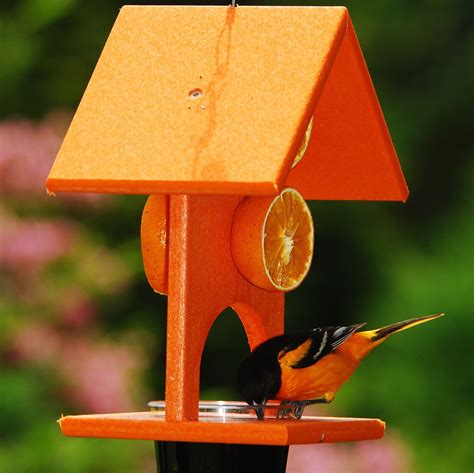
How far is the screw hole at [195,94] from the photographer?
3.32 m

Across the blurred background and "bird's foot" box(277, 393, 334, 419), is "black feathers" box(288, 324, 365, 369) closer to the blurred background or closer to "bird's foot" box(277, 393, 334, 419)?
"bird's foot" box(277, 393, 334, 419)

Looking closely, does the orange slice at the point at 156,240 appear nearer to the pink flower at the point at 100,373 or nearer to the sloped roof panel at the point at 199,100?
the sloped roof panel at the point at 199,100

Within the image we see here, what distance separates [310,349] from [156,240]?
43 cm

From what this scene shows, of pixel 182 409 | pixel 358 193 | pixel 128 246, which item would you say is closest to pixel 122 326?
pixel 128 246

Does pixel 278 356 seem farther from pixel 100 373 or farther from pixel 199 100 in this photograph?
pixel 100 373

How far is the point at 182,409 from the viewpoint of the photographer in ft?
10.7

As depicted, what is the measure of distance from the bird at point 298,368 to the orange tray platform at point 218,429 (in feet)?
0.20

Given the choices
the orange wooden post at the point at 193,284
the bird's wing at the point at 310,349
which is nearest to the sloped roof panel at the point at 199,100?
the orange wooden post at the point at 193,284

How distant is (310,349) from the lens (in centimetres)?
339

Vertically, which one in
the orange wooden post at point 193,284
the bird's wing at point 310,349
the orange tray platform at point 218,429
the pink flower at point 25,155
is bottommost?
the orange tray platform at point 218,429

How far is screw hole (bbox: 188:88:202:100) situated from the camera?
3.32m

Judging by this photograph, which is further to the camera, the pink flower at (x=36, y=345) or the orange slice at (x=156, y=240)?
the pink flower at (x=36, y=345)

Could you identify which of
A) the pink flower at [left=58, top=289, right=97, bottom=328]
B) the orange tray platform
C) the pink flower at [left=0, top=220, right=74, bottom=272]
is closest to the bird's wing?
the orange tray platform

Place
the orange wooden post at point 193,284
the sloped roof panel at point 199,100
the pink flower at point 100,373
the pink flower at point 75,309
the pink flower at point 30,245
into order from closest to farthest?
the sloped roof panel at point 199,100 < the orange wooden post at point 193,284 < the pink flower at point 100,373 < the pink flower at point 30,245 < the pink flower at point 75,309
